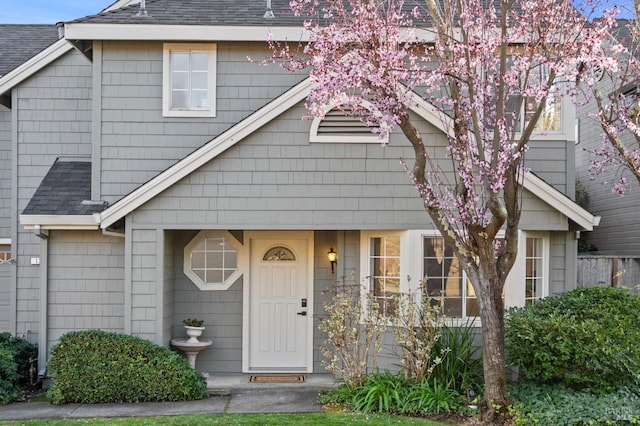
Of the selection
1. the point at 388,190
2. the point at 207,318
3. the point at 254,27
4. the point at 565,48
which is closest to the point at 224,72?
the point at 254,27

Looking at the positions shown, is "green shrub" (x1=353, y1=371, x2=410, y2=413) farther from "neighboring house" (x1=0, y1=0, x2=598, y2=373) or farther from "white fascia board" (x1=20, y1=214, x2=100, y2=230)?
"white fascia board" (x1=20, y1=214, x2=100, y2=230)

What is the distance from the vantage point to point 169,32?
31.4 ft

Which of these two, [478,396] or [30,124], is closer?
[478,396]

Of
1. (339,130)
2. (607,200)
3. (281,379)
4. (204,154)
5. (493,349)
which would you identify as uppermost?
(339,130)

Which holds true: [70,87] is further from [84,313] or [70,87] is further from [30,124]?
[84,313]

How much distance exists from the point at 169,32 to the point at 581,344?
7333 mm

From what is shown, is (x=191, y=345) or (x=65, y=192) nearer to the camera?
(x=191, y=345)

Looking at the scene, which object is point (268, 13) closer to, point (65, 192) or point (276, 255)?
point (276, 255)

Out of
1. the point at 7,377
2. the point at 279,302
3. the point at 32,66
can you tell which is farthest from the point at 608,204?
the point at 7,377

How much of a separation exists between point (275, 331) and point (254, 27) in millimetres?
4964

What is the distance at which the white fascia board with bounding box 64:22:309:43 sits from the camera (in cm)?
951

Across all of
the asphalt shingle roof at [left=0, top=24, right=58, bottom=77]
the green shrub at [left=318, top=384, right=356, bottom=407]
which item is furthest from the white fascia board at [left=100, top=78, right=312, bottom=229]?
the asphalt shingle roof at [left=0, top=24, right=58, bottom=77]

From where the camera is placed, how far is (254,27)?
9.68 meters

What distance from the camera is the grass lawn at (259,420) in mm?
7023
